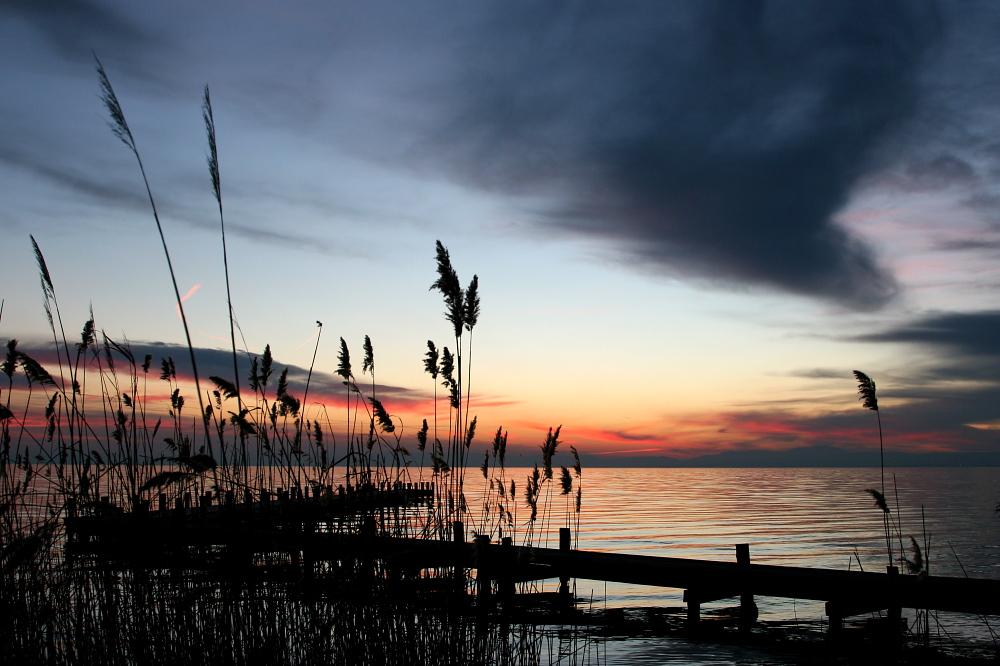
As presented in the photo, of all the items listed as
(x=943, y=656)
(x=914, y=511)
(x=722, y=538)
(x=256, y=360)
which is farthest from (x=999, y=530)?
(x=256, y=360)

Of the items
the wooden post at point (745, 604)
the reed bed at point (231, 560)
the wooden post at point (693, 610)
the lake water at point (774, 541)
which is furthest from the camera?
the lake water at point (774, 541)

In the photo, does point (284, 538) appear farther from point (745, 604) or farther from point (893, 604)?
point (745, 604)

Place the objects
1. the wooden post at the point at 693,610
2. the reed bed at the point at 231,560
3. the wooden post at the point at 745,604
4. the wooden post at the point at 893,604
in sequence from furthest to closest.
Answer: the wooden post at the point at 693,610 → the wooden post at the point at 745,604 → the wooden post at the point at 893,604 → the reed bed at the point at 231,560

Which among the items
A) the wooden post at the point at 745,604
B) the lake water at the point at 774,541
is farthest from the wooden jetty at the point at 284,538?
the wooden post at the point at 745,604

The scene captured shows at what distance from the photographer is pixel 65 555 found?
17.8 ft

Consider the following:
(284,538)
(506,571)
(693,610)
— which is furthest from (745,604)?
(284,538)

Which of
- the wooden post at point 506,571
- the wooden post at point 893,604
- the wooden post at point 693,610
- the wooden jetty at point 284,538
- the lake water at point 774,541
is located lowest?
the lake water at point 774,541

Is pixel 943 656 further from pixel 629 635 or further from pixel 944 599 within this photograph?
pixel 629 635

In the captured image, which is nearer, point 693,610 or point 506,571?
point 506,571

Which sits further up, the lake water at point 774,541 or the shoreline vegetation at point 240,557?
the shoreline vegetation at point 240,557

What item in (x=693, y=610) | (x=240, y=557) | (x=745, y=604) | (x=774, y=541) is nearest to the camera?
(x=240, y=557)

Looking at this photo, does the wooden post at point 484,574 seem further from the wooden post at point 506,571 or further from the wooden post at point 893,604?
the wooden post at point 893,604

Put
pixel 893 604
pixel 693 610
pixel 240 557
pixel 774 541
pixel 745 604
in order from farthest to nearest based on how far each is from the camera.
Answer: pixel 774 541, pixel 693 610, pixel 745 604, pixel 893 604, pixel 240 557

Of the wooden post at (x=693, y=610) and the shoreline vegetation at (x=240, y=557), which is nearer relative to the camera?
the shoreline vegetation at (x=240, y=557)
